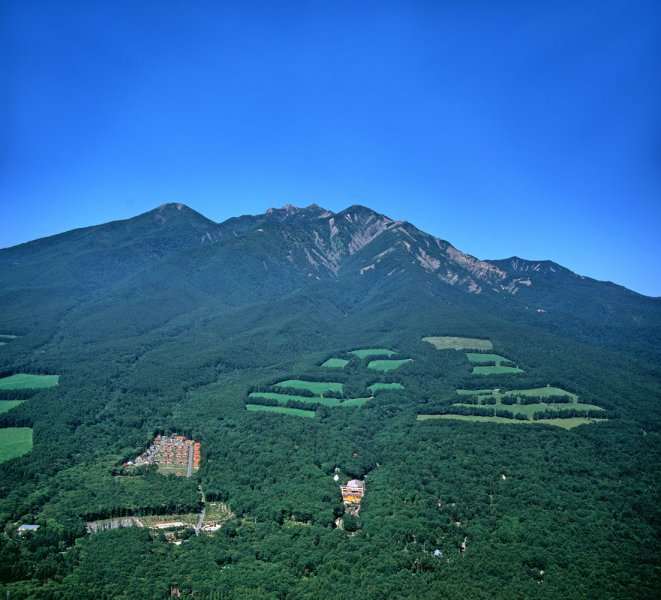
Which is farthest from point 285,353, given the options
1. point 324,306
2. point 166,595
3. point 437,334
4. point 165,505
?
point 166,595

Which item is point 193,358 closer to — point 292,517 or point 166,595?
point 292,517

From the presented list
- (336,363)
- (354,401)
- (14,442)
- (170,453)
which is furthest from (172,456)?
(336,363)

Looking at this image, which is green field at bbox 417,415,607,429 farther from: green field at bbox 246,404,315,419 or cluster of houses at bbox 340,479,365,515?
cluster of houses at bbox 340,479,365,515

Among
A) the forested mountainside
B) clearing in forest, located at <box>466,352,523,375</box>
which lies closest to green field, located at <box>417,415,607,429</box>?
the forested mountainside

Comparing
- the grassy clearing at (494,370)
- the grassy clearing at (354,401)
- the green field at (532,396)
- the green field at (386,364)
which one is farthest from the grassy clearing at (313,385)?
the grassy clearing at (494,370)

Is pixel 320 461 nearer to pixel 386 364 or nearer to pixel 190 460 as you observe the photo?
pixel 190 460

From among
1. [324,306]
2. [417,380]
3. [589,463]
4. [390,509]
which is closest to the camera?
[390,509]
